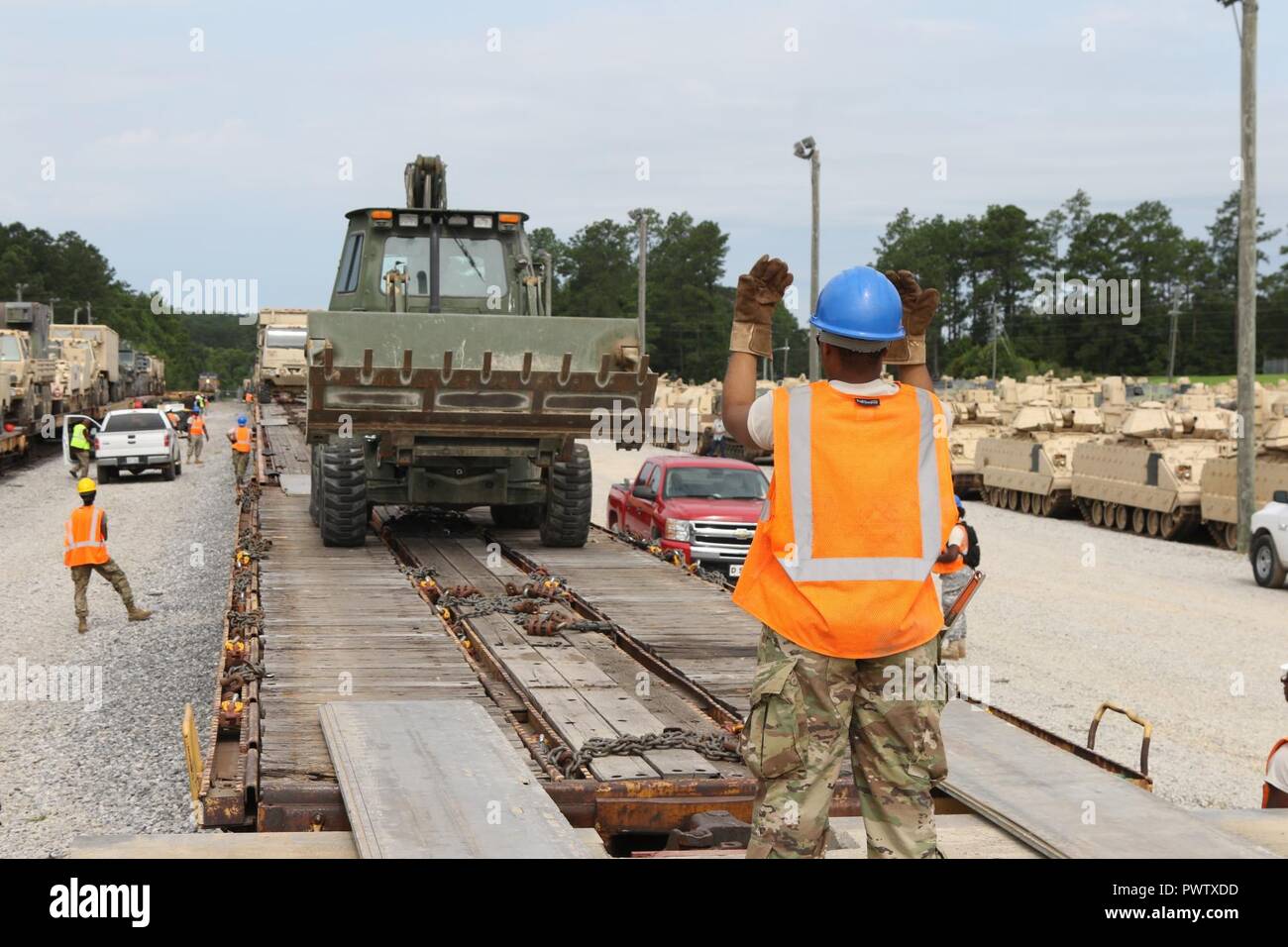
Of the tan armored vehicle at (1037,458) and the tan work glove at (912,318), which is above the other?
the tan work glove at (912,318)

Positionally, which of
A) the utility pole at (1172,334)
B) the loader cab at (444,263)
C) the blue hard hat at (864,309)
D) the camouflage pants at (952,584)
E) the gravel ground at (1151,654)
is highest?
the utility pole at (1172,334)

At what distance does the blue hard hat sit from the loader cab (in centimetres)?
1158

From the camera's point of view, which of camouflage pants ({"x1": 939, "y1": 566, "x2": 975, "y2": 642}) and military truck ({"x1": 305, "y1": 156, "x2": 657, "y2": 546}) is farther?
military truck ({"x1": 305, "y1": 156, "x2": 657, "y2": 546})

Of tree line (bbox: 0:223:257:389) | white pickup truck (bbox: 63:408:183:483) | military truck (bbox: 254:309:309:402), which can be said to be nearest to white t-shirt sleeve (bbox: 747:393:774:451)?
white pickup truck (bbox: 63:408:183:483)

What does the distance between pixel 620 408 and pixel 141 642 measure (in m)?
5.44

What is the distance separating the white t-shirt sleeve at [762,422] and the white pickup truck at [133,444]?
34337mm

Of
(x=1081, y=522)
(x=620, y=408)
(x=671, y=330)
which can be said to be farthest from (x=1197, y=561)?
(x=671, y=330)

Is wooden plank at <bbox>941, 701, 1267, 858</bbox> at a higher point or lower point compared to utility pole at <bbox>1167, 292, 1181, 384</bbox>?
lower

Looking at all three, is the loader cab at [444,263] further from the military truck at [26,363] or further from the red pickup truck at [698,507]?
the military truck at [26,363]

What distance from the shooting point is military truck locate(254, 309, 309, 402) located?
41.2 metres

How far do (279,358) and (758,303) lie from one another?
127 ft

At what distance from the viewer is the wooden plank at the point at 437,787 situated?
16.9 ft

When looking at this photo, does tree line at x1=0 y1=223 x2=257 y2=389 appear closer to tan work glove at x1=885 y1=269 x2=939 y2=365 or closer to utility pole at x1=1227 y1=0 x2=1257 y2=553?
utility pole at x1=1227 y1=0 x2=1257 y2=553

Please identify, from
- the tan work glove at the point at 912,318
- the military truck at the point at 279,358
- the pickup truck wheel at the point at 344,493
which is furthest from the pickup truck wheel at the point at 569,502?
the military truck at the point at 279,358
